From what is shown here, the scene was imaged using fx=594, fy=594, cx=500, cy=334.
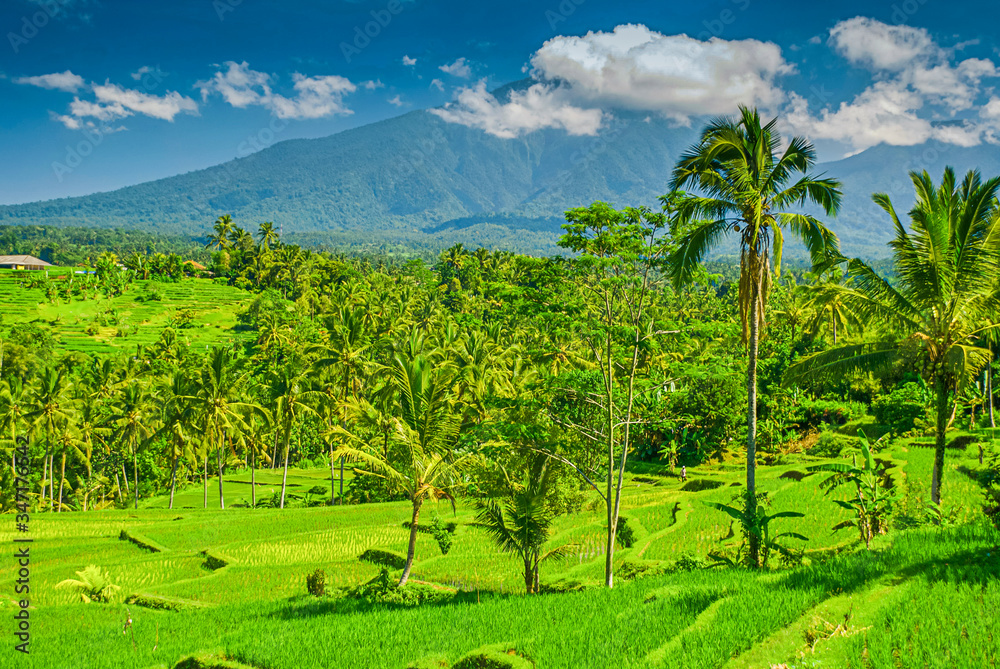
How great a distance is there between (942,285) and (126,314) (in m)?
111

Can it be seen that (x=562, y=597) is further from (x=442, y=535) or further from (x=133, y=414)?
(x=133, y=414)

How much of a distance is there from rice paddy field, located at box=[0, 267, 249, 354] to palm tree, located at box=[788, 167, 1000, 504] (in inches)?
3369

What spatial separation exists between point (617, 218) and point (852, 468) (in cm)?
747

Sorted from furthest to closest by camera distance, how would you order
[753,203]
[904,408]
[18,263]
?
[18,263], [904,408], [753,203]

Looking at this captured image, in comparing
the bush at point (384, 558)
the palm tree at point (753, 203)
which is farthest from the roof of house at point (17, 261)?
the palm tree at point (753, 203)

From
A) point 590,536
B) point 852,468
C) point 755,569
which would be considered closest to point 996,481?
point 852,468

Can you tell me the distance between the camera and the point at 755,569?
12.0m

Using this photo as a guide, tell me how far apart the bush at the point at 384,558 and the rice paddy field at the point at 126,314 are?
70.3 meters

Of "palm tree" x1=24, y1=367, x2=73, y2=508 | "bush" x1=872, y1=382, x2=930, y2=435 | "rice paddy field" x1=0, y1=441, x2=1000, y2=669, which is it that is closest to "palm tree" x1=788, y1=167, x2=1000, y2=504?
"rice paddy field" x1=0, y1=441, x2=1000, y2=669

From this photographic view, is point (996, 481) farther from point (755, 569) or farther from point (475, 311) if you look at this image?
point (475, 311)

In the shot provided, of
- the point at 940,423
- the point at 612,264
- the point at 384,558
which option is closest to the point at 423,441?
the point at 384,558

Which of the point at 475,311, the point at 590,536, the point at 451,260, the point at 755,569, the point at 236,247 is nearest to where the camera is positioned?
the point at 755,569

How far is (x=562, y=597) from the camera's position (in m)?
12.8

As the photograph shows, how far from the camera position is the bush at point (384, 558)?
2123 cm
